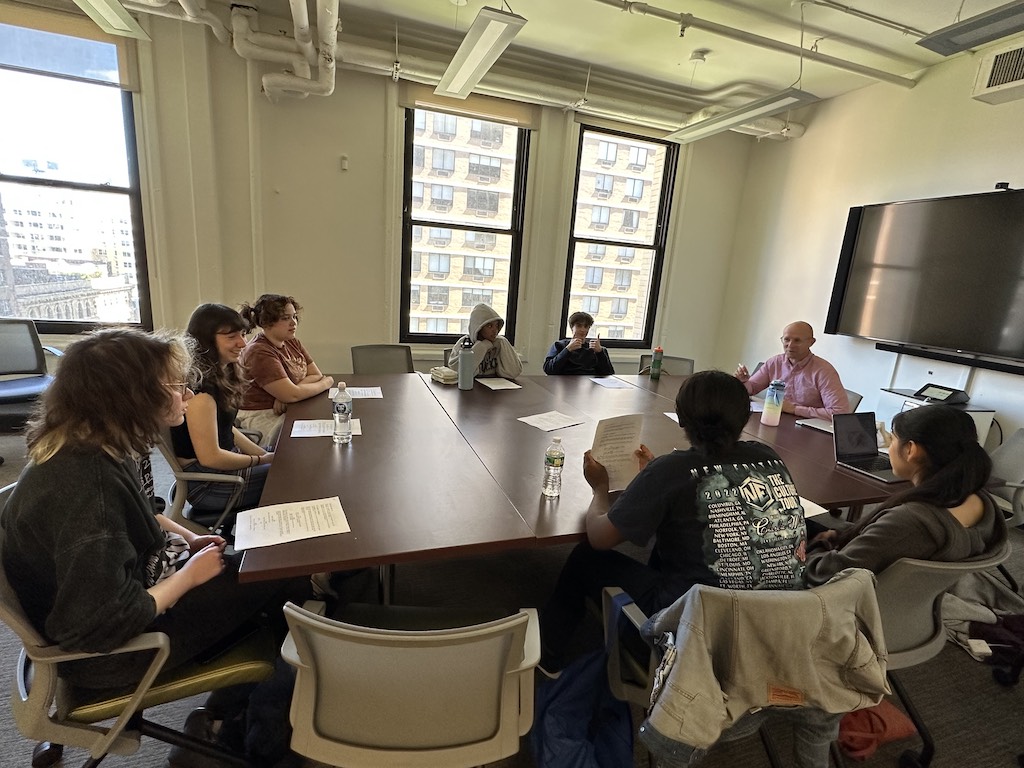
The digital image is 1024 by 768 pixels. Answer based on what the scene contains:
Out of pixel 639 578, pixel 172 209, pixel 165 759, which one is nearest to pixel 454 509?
pixel 639 578

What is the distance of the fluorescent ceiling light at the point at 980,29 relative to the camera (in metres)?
2.14

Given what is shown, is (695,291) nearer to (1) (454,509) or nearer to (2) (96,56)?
(1) (454,509)

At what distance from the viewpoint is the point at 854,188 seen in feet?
14.0

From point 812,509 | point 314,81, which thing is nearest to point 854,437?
point 812,509

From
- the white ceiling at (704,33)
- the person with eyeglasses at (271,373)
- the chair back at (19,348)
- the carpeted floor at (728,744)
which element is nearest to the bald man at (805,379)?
the carpeted floor at (728,744)

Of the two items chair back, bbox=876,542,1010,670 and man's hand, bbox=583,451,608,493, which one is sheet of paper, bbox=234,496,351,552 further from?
chair back, bbox=876,542,1010,670

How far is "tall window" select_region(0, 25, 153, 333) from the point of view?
3408 mm

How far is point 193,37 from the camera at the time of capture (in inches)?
136

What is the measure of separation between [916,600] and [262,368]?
103 inches

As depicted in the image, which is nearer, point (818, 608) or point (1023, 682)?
point (818, 608)

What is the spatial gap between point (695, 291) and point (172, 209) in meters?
4.93

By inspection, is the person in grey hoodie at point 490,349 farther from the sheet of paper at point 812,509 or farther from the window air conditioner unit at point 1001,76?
the window air conditioner unit at point 1001,76

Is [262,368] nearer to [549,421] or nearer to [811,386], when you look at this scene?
[549,421]

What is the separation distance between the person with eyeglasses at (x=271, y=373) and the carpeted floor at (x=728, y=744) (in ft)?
3.17
